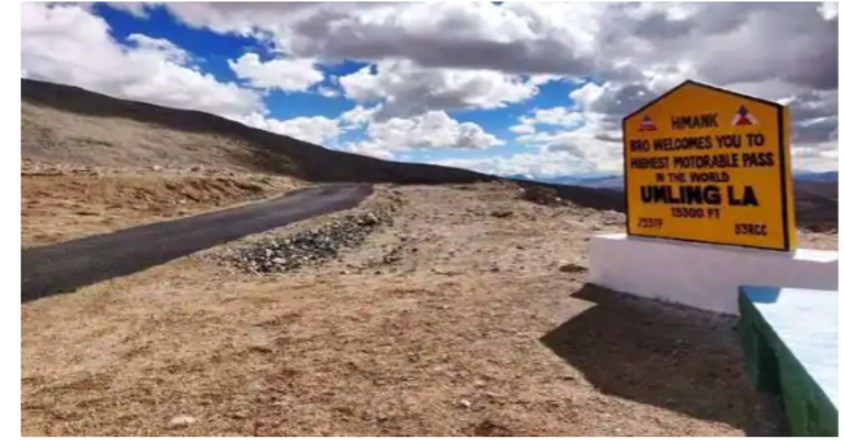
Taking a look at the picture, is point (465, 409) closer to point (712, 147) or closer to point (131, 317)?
point (712, 147)

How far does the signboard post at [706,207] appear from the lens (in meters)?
7.45

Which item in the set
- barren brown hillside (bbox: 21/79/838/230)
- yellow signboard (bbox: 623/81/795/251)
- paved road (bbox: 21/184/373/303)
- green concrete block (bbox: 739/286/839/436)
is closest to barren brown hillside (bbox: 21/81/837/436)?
green concrete block (bbox: 739/286/839/436)

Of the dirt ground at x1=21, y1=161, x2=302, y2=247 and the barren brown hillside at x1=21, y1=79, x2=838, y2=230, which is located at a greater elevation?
the barren brown hillside at x1=21, y1=79, x2=838, y2=230

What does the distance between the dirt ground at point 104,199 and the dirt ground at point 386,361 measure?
9280 millimetres

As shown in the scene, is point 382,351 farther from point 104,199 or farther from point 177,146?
point 177,146

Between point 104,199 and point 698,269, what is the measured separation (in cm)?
2287

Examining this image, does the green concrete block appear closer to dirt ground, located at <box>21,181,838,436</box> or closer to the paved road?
dirt ground, located at <box>21,181,838,436</box>

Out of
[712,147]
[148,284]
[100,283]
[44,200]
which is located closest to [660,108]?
[712,147]

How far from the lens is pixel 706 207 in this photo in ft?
27.1

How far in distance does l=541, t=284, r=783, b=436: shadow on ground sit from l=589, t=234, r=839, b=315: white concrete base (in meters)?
0.27

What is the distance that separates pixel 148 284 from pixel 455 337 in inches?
246

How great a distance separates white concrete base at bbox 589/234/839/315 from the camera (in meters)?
7.15

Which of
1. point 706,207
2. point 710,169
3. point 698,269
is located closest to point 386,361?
point 698,269

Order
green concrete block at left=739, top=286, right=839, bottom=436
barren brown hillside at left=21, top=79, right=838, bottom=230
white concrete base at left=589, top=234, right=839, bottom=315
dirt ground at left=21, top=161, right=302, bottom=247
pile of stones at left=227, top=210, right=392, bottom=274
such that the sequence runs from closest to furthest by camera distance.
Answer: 1. green concrete block at left=739, top=286, right=839, bottom=436
2. white concrete base at left=589, top=234, right=839, bottom=315
3. pile of stones at left=227, top=210, right=392, bottom=274
4. dirt ground at left=21, top=161, right=302, bottom=247
5. barren brown hillside at left=21, top=79, right=838, bottom=230
